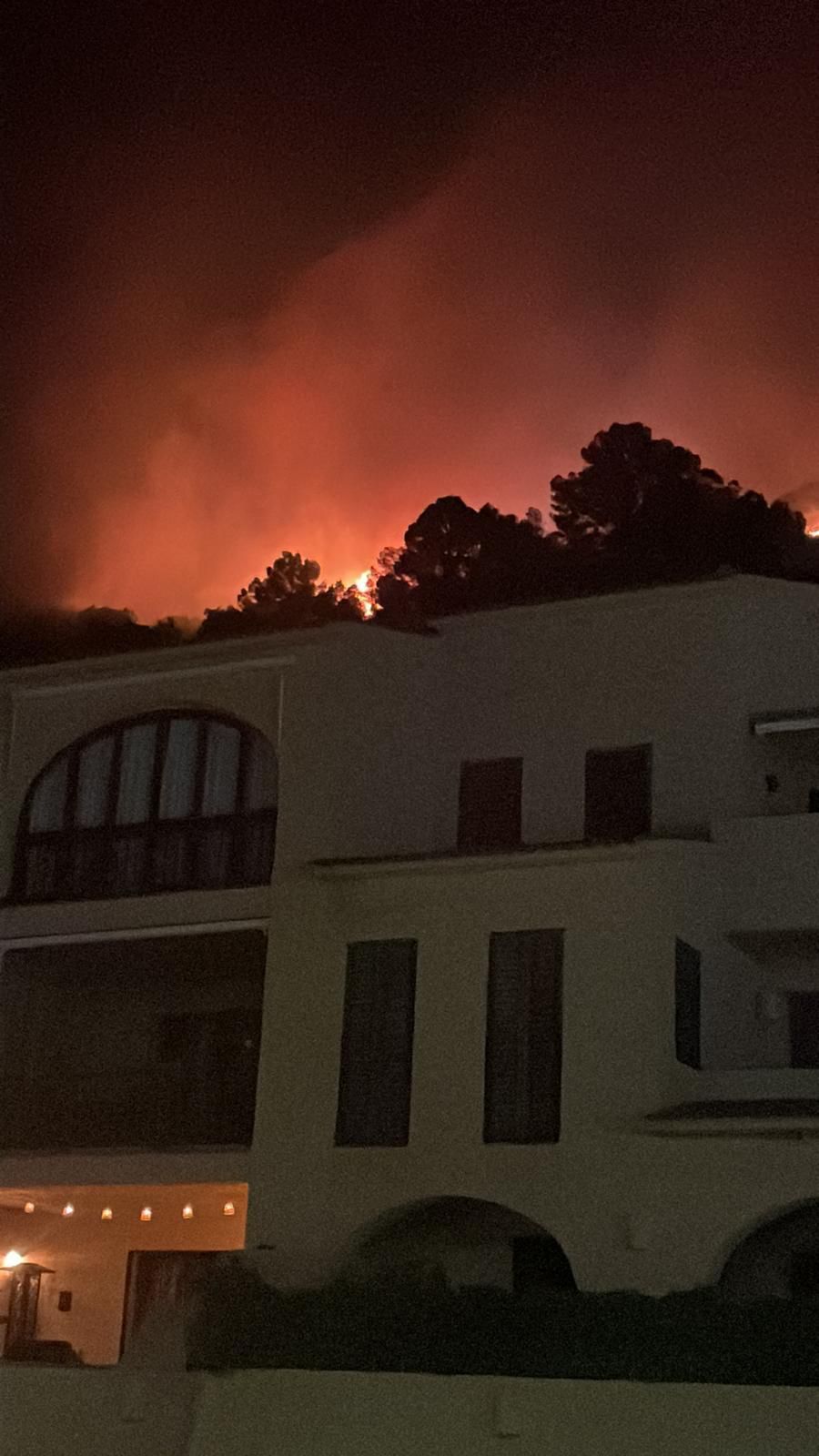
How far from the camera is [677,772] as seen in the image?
25781 millimetres

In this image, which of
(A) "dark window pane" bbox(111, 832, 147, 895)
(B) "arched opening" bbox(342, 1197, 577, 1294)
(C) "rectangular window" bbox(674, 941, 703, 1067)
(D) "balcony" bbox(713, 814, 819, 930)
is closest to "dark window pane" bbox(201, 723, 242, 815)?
(A) "dark window pane" bbox(111, 832, 147, 895)

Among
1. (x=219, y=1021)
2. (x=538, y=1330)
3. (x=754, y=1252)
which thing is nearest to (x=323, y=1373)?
(x=538, y=1330)

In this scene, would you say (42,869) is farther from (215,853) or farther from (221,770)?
(221,770)

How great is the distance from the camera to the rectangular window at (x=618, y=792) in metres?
25.9

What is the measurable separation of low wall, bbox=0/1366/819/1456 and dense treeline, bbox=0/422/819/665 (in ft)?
80.0

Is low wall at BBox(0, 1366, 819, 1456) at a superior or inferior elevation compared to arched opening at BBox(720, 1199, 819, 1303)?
inferior

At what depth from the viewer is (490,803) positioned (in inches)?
1058

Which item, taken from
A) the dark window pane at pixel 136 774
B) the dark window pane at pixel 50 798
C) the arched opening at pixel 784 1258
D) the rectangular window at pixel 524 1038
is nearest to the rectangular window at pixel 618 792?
the rectangular window at pixel 524 1038

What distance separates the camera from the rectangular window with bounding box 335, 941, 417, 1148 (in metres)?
22.8

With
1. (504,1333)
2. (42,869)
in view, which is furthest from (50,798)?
(504,1333)

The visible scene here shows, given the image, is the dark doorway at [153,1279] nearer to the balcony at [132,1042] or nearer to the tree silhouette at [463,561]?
the balcony at [132,1042]

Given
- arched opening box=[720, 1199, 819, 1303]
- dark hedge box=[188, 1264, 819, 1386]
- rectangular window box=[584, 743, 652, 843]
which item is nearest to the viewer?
dark hedge box=[188, 1264, 819, 1386]

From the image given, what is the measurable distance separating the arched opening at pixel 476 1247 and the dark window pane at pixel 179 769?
617 centimetres

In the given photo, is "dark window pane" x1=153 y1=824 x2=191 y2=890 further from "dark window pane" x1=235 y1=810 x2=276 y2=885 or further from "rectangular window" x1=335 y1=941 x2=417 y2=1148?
"rectangular window" x1=335 y1=941 x2=417 y2=1148
